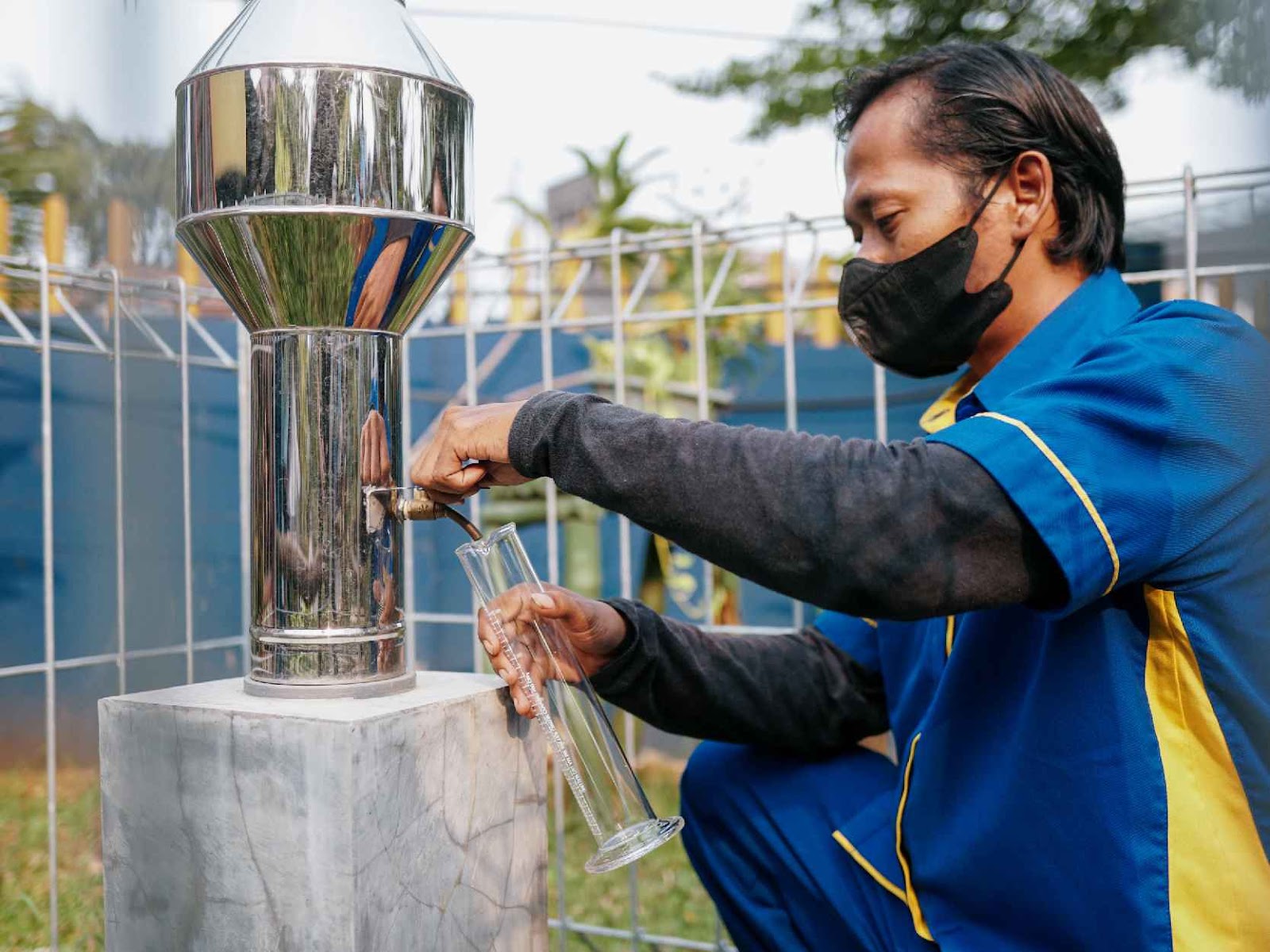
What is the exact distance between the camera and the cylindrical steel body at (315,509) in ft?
3.94

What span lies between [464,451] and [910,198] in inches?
29.3

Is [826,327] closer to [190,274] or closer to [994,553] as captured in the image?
[190,274]

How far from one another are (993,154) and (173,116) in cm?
105

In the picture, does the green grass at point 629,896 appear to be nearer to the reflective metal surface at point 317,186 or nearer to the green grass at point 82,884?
the green grass at point 82,884

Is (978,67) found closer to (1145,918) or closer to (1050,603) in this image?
(1050,603)

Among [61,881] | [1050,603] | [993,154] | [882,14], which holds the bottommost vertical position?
[61,881]

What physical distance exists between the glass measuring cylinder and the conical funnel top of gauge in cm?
31

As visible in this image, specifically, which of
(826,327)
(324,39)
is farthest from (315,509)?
(826,327)

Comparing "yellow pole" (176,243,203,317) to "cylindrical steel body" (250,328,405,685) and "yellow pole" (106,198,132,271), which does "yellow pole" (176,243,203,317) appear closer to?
"cylindrical steel body" (250,328,405,685)

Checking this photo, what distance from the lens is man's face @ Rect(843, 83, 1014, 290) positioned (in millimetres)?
1543

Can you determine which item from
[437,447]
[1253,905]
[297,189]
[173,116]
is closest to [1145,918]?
[1253,905]

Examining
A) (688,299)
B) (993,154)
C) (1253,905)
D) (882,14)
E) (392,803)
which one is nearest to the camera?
(392,803)

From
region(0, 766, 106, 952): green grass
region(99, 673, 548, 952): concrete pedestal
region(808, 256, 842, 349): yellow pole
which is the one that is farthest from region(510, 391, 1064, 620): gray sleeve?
region(808, 256, 842, 349): yellow pole

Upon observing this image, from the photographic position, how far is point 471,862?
1254mm
